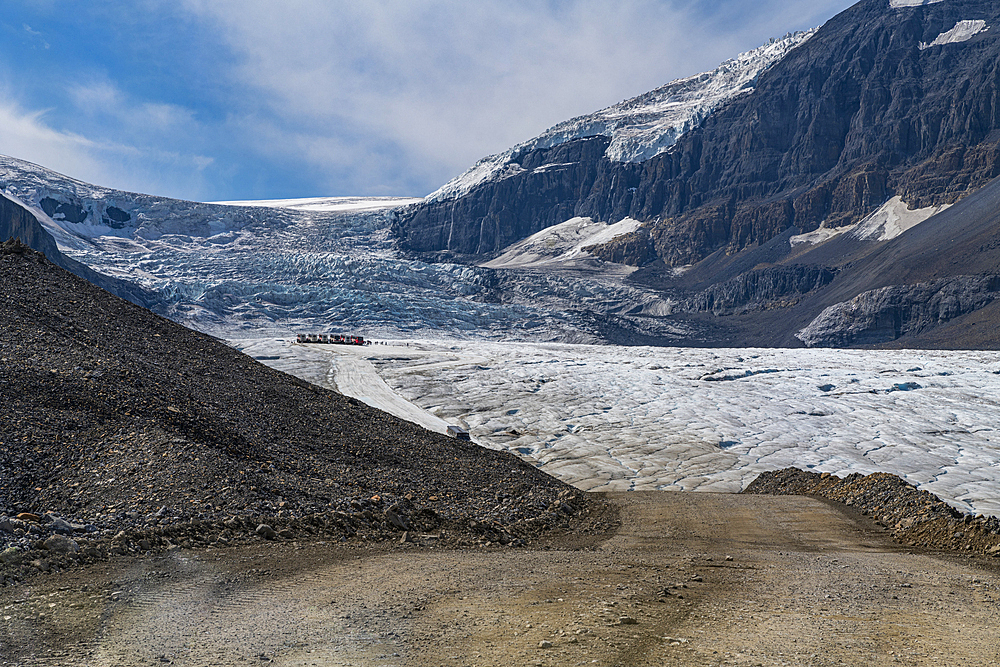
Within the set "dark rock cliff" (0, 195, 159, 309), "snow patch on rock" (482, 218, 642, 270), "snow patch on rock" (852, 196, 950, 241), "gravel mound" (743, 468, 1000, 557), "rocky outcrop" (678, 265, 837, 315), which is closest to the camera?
"gravel mound" (743, 468, 1000, 557)

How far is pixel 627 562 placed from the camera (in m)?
8.26

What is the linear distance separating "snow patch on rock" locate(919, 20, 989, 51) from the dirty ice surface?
135 metres

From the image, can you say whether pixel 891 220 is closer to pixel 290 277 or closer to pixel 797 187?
pixel 797 187

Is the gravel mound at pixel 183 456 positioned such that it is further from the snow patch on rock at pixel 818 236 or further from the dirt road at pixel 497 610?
the snow patch on rock at pixel 818 236

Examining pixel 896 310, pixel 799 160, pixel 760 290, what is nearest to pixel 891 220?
pixel 760 290

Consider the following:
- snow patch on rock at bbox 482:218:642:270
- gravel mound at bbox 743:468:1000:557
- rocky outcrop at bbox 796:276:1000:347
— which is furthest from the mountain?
gravel mound at bbox 743:468:1000:557

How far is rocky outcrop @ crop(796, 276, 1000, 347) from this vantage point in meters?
79.5

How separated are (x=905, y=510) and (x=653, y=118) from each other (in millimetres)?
178514

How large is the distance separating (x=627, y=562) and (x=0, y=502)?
6938 mm

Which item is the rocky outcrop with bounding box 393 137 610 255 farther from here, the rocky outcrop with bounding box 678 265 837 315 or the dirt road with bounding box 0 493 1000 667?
the dirt road with bounding box 0 493 1000 667

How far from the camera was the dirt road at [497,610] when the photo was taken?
500cm

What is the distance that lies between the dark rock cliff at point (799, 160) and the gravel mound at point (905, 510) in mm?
122940

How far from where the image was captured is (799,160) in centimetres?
15175

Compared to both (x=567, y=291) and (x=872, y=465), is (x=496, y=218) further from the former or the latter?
(x=872, y=465)
